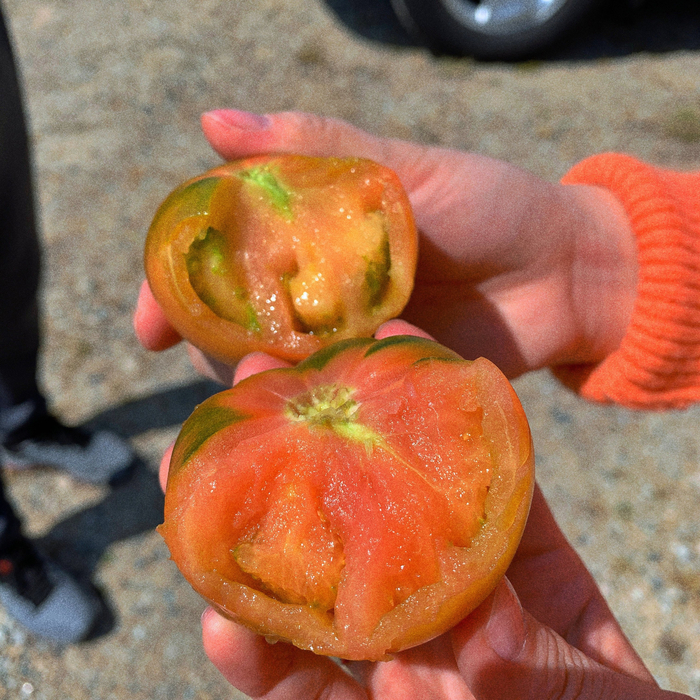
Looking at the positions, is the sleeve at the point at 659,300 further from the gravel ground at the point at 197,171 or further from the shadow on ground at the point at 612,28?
the shadow on ground at the point at 612,28

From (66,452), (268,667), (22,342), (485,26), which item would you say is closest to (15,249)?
(22,342)

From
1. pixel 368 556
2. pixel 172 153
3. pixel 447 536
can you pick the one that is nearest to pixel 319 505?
pixel 368 556

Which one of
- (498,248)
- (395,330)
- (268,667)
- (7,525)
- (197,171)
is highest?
(395,330)

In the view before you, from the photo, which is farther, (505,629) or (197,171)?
(197,171)

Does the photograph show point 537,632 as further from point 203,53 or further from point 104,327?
point 203,53

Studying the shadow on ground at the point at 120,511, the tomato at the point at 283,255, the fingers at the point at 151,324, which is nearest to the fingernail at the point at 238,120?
the tomato at the point at 283,255

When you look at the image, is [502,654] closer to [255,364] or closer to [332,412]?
[332,412]
